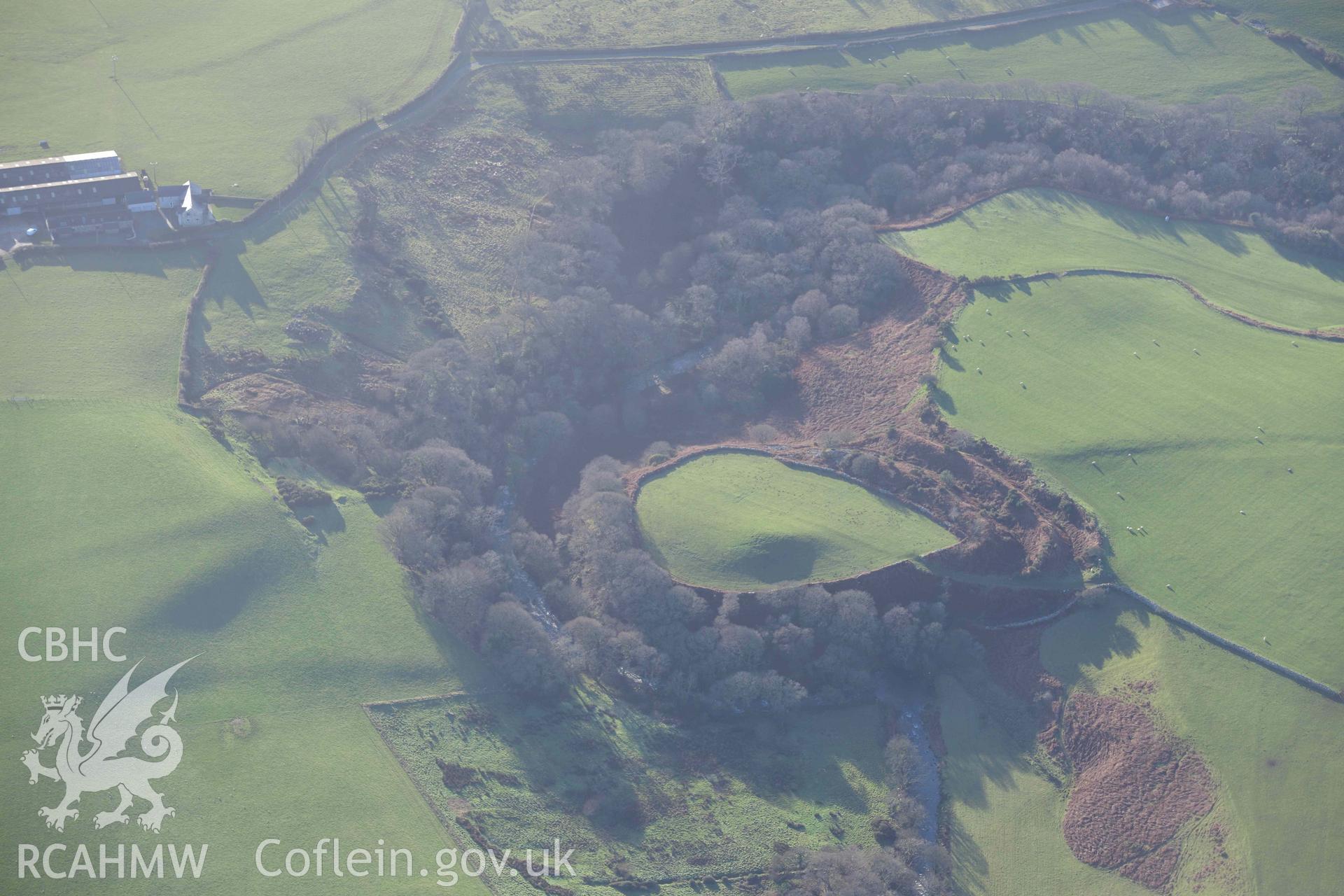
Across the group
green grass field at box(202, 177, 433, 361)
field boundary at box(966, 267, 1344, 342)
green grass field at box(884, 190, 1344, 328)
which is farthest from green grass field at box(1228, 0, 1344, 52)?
green grass field at box(202, 177, 433, 361)

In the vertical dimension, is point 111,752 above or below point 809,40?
below

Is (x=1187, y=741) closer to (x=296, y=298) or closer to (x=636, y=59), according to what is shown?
(x=296, y=298)

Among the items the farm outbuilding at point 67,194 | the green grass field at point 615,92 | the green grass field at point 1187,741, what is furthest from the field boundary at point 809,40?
the green grass field at point 1187,741

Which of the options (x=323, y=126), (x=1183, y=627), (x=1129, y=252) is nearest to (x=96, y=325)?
(x=323, y=126)

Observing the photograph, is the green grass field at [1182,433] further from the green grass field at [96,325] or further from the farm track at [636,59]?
the green grass field at [96,325]

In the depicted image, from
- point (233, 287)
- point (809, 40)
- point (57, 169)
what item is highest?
point (809, 40)

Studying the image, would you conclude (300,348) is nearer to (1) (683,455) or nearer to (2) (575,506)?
(2) (575,506)
